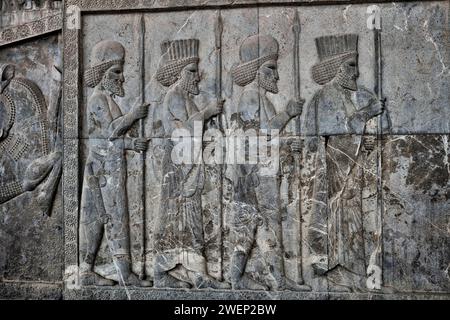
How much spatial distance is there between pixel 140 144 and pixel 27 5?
2.24m

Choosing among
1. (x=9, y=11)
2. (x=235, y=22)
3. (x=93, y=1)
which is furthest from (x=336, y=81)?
(x=9, y=11)

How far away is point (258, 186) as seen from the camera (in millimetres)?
7543

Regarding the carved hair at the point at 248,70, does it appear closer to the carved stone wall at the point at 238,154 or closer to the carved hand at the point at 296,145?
the carved stone wall at the point at 238,154

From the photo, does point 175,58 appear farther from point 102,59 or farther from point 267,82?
point 267,82

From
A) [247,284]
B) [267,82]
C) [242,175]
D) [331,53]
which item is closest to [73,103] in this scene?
[242,175]

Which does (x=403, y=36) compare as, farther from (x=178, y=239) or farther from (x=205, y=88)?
(x=178, y=239)

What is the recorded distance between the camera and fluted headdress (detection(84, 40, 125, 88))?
25.3 feet

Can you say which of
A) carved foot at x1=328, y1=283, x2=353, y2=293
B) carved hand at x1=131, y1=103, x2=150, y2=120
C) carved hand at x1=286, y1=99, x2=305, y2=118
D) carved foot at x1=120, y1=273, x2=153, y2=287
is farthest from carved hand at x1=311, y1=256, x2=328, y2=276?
carved hand at x1=131, y1=103, x2=150, y2=120

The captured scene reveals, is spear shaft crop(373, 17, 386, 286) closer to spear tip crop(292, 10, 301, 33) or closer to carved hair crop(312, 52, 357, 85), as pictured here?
carved hair crop(312, 52, 357, 85)

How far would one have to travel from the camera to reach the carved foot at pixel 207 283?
7547 millimetres

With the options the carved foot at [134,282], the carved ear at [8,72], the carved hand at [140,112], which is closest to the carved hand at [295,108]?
the carved hand at [140,112]

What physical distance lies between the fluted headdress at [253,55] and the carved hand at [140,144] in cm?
128

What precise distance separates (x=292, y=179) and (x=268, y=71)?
126cm

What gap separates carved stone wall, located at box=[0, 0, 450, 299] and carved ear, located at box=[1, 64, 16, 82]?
0.31 meters
